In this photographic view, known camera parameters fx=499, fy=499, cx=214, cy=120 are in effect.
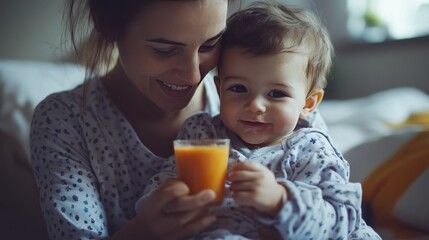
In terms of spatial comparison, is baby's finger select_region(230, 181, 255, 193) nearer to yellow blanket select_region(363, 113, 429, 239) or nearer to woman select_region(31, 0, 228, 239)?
woman select_region(31, 0, 228, 239)

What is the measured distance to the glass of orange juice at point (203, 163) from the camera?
98cm

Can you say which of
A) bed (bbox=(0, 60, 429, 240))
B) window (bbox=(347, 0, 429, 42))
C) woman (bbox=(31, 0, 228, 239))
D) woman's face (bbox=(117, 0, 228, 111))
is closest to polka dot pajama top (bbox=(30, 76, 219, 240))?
woman (bbox=(31, 0, 228, 239))

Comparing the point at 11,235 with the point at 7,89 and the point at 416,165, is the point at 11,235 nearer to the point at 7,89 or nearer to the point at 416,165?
the point at 7,89

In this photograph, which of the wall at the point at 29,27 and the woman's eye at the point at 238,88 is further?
the wall at the point at 29,27

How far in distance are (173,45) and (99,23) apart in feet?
0.89

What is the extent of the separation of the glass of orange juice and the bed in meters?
0.62

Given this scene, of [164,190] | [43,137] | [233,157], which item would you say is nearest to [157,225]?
[164,190]

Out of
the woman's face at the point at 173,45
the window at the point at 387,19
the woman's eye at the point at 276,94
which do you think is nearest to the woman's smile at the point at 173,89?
the woman's face at the point at 173,45

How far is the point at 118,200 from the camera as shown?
132cm

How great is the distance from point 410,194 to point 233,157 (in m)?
0.69

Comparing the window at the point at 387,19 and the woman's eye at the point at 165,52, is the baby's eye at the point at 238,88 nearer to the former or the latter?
the woman's eye at the point at 165,52

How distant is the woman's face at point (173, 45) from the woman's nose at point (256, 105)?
148 millimetres

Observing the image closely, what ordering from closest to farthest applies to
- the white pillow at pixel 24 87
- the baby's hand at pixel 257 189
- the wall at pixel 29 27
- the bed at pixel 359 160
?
the baby's hand at pixel 257 189 < the bed at pixel 359 160 < the white pillow at pixel 24 87 < the wall at pixel 29 27

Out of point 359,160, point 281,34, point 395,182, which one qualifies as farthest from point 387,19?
point 281,34
